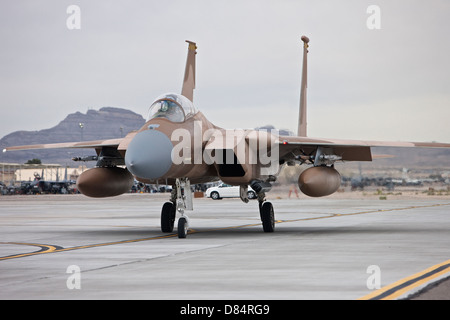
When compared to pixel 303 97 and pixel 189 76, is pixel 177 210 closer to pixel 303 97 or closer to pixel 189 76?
pixel 189 76

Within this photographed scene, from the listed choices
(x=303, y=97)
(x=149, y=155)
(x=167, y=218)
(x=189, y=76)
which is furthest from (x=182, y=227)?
(x=303, y=97)

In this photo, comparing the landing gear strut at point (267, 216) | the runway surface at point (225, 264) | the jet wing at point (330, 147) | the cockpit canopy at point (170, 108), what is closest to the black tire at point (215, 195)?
the jet wing at point (330, 147)

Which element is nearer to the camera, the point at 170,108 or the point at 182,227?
the point at 170,108

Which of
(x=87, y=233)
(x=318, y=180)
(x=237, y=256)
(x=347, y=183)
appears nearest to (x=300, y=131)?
(x=318, y=180)

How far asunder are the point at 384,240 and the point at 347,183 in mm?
61052

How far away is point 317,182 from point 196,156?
3591mm

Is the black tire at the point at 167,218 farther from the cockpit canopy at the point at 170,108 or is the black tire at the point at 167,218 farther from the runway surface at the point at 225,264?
the cockpit canopy at the point at 170,108

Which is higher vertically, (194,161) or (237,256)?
(194,161)

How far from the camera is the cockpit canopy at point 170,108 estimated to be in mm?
17594

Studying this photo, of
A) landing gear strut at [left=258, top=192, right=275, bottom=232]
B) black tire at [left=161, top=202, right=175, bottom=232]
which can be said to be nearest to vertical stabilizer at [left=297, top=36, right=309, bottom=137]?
landing gear strut at [left=258, top=192, right=275, bottom=232]

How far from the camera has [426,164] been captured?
65938 mm

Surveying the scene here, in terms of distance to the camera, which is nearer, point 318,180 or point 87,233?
point 318,180

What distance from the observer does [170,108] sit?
17703 millimetres
